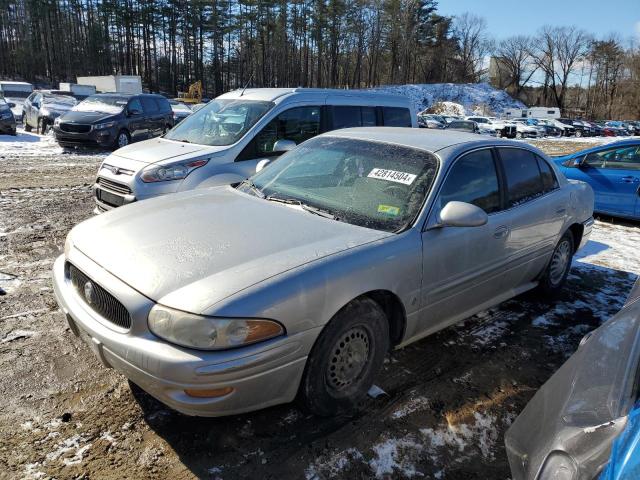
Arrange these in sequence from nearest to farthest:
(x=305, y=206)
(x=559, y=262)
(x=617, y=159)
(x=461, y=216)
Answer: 1. (x=461, y=216)
2. (x=305, y=206)
3. (x=559, y=262)
4. (x=617, y=159)

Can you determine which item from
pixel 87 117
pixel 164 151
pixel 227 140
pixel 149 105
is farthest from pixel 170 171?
pixel 149 105

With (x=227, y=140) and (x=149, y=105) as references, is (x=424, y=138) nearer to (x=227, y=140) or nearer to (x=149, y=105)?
(x=227, y=140)

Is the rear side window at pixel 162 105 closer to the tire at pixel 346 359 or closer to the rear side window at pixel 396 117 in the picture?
the rear side window at pixel 396 117

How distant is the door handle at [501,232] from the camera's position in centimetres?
369

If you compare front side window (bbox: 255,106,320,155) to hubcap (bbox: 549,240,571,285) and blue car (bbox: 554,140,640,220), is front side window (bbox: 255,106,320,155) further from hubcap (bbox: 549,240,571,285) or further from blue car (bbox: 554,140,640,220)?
blue car (bbox: 554,140,640,220)

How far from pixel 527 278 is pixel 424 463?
7.64ft

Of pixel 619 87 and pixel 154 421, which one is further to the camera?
pixel 619 87

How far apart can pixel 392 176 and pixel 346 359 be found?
1.33 meters

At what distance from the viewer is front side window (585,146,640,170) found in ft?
27.0

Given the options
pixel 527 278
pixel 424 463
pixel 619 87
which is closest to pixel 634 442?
pixel 424 463

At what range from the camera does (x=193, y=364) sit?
223 cm

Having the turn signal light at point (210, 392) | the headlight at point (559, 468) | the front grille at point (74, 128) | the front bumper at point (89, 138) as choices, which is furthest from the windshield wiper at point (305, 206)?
the front grille at point (74, 128)

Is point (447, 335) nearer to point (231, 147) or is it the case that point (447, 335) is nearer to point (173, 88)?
point (231, 147)

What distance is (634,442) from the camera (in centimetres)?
131
